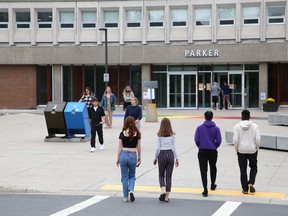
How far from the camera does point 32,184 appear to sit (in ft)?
39.7

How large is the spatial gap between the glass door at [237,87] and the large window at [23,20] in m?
15.9

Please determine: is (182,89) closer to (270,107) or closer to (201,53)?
(201,53)

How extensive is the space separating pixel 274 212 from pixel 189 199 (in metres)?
1.82

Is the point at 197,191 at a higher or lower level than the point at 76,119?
lower

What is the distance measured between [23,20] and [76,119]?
24.7m

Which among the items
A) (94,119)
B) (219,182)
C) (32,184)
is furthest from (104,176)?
(94,119)

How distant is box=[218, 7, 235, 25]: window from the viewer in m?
40.3

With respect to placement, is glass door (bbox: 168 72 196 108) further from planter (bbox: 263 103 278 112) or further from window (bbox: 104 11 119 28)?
planter (bbox: 263 103 278 112)

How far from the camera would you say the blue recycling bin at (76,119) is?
20.0 m

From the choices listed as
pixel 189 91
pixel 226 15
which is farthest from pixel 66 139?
pixel 226 15

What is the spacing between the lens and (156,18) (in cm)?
4138

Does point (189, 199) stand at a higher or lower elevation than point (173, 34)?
lower

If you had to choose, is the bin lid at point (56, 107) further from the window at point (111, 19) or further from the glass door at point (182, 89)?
the window at point (111, 19)

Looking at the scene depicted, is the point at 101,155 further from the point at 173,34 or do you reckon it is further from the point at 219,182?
the point at 173,34
